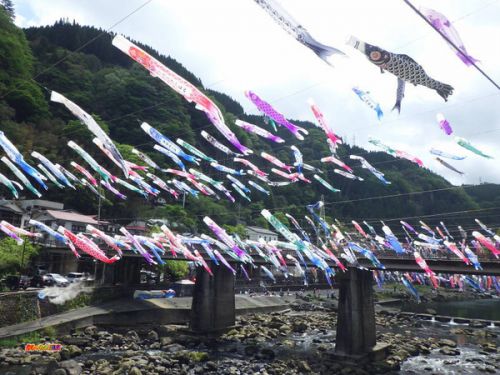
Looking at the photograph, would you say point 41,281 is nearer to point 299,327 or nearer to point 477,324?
point 299,327

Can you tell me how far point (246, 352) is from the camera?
32.6 meters

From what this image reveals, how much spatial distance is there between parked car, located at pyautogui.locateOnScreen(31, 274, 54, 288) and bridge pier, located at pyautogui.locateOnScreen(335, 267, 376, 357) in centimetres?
2905

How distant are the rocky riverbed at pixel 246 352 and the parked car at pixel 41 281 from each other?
8517 mm

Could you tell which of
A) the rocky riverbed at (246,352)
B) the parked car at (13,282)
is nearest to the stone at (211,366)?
the rocky riverbed at (246,352)

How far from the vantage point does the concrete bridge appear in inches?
1140

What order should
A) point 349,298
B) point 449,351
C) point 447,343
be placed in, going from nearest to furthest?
point 349,298
point 449,351
point 447,343

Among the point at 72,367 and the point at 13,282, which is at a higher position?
the point at 13,282

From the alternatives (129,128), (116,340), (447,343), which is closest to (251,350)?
(116,340)

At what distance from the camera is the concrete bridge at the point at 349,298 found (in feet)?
95.0

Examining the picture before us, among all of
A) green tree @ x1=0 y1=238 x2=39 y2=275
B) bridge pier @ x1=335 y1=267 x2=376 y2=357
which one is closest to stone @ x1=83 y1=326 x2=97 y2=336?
green tree @ x1=0 y1=238 x2=39 y2=275

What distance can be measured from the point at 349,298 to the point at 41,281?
30001 mm

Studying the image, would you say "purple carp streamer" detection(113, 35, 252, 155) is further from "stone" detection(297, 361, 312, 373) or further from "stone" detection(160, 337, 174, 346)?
"stone" detection(160, 337, 174, 346)

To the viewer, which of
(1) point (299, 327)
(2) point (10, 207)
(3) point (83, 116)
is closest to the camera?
(3) point (83, 116)

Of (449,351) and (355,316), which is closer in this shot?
(355,316)
